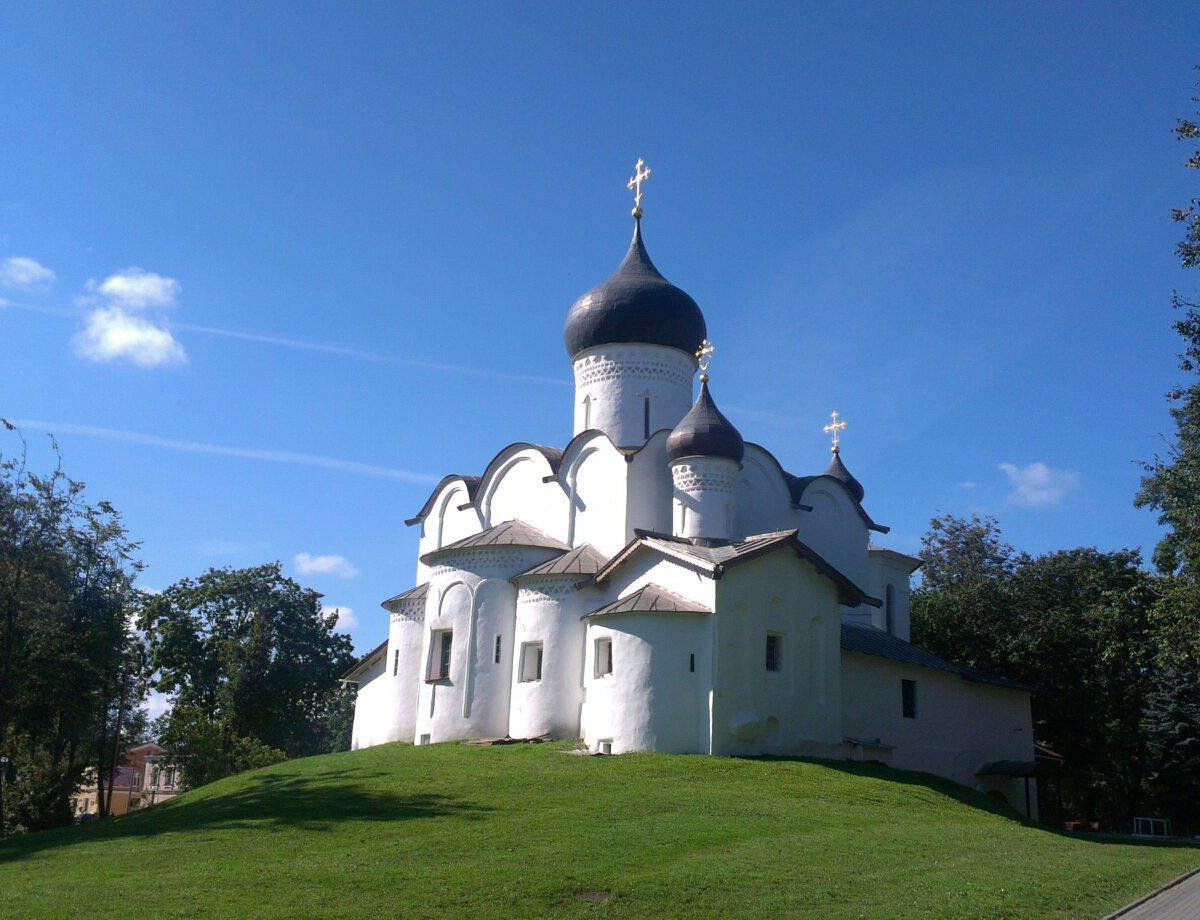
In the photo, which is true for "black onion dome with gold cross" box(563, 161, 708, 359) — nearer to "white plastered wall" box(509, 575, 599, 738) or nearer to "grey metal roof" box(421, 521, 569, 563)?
"grey metal roof" box(421, 521, 569, 563)

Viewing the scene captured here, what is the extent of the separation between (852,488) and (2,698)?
2132cm

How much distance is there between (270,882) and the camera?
12.5m

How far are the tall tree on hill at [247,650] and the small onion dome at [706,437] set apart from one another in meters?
18.0

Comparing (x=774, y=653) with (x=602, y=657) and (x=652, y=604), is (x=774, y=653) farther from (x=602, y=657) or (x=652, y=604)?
(x=602, y=657)

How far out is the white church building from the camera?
21953 millimetres

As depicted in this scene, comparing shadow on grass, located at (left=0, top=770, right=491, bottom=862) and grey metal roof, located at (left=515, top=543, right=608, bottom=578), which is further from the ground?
grey metal roof, located at (left=515, top=543, right=608, bottom=578)

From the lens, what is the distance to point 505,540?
25766 mm

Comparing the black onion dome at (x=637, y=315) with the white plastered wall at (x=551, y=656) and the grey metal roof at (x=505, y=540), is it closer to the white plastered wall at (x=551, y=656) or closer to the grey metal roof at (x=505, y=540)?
the grey metal roof at (x=505, y=540)

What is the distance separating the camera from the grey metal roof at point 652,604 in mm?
21859

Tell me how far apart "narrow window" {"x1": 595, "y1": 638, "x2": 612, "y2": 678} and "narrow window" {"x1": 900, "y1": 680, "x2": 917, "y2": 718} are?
8.33 meters

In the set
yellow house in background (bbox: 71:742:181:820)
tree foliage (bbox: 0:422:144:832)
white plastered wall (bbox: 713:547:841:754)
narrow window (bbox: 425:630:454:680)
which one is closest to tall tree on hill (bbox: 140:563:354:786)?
tree foliage (bbox: 0:422:144:832)

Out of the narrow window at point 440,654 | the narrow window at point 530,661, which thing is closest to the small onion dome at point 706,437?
the narrow window at point 530,661

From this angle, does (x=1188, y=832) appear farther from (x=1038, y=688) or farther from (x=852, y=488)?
(x=852, y=488)

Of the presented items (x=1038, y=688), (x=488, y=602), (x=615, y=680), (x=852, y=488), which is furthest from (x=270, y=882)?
(x=1038, y=688)
